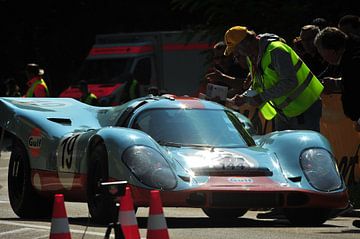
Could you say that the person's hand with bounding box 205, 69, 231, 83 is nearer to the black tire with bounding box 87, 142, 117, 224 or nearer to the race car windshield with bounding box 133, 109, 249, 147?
the race car windshield with bounding box 133, 109, 249, 147

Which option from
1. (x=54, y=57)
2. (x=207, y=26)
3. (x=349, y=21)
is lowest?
(x=54, y=57)

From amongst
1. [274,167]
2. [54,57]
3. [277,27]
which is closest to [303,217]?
[274,167]

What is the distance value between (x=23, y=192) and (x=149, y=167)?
7.64ft

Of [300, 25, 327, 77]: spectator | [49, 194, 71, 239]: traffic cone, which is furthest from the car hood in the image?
[49, 194, 71, 239]: traffic cone

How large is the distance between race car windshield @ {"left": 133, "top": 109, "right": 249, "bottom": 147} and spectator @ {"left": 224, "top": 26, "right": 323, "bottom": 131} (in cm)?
63

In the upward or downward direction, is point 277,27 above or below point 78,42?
above

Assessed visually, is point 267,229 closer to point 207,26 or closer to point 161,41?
point 207,26

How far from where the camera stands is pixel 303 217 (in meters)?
11.4

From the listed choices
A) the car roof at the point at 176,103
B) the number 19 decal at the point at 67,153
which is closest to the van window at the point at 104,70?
Result: the car roof at the point at 176,103

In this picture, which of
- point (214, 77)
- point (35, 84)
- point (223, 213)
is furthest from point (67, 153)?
point (35, 84)

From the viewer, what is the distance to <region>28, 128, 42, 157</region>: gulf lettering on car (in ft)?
41.0

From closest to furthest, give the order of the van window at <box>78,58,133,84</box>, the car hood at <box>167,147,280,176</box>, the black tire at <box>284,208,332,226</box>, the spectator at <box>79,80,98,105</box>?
the car hood at <box>167,147,280,176</box>
the black tire at <box>284,208,332,226</box>
the spectator at <box>79,80,98,105</box>
the van window at <box>78,58,133,84</box>

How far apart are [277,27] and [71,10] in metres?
19.7

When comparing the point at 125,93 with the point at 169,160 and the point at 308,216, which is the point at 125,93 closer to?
the point at 308,216
